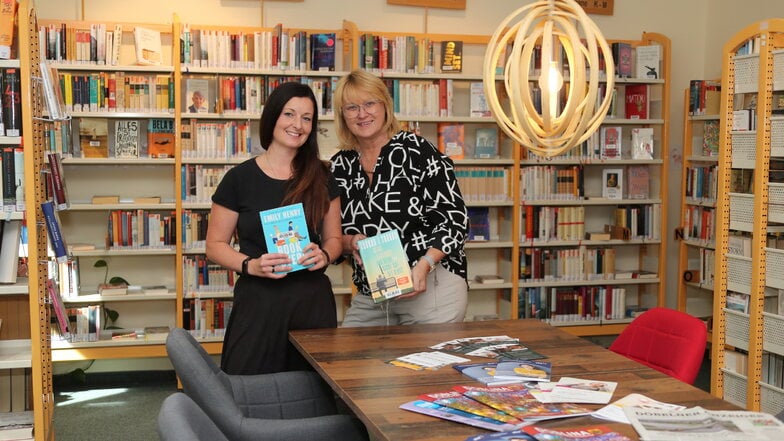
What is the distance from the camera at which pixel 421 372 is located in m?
2.57

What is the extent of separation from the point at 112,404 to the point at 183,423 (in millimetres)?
3920

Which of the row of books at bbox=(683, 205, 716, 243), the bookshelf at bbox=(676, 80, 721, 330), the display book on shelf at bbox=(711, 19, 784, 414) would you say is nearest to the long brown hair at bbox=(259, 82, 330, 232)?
the display book on shelf at bbox=(711, 19, 784, 414)

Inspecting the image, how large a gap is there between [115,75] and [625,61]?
3456 mm

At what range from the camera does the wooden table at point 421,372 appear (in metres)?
2.07

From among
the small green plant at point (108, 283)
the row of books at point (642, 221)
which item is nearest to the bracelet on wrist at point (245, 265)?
the small green plant at point (108, 283)

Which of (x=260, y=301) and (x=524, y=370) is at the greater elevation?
(x=260, y=301)

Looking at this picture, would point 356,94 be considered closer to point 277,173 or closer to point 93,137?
point 277,173

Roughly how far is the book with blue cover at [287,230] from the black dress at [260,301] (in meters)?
0.10

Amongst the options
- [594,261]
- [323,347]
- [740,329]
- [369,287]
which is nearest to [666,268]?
[594,261]

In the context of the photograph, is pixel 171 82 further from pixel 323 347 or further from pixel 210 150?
pixel 323 347

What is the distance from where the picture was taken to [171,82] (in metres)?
5.52

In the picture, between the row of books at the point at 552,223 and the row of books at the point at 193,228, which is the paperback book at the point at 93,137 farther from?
the row of books at the point at 552,223

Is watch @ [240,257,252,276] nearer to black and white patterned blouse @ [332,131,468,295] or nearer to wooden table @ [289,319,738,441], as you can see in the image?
wooden table @ [289,319,738,441]

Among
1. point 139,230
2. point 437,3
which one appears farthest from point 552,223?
point 139,230
